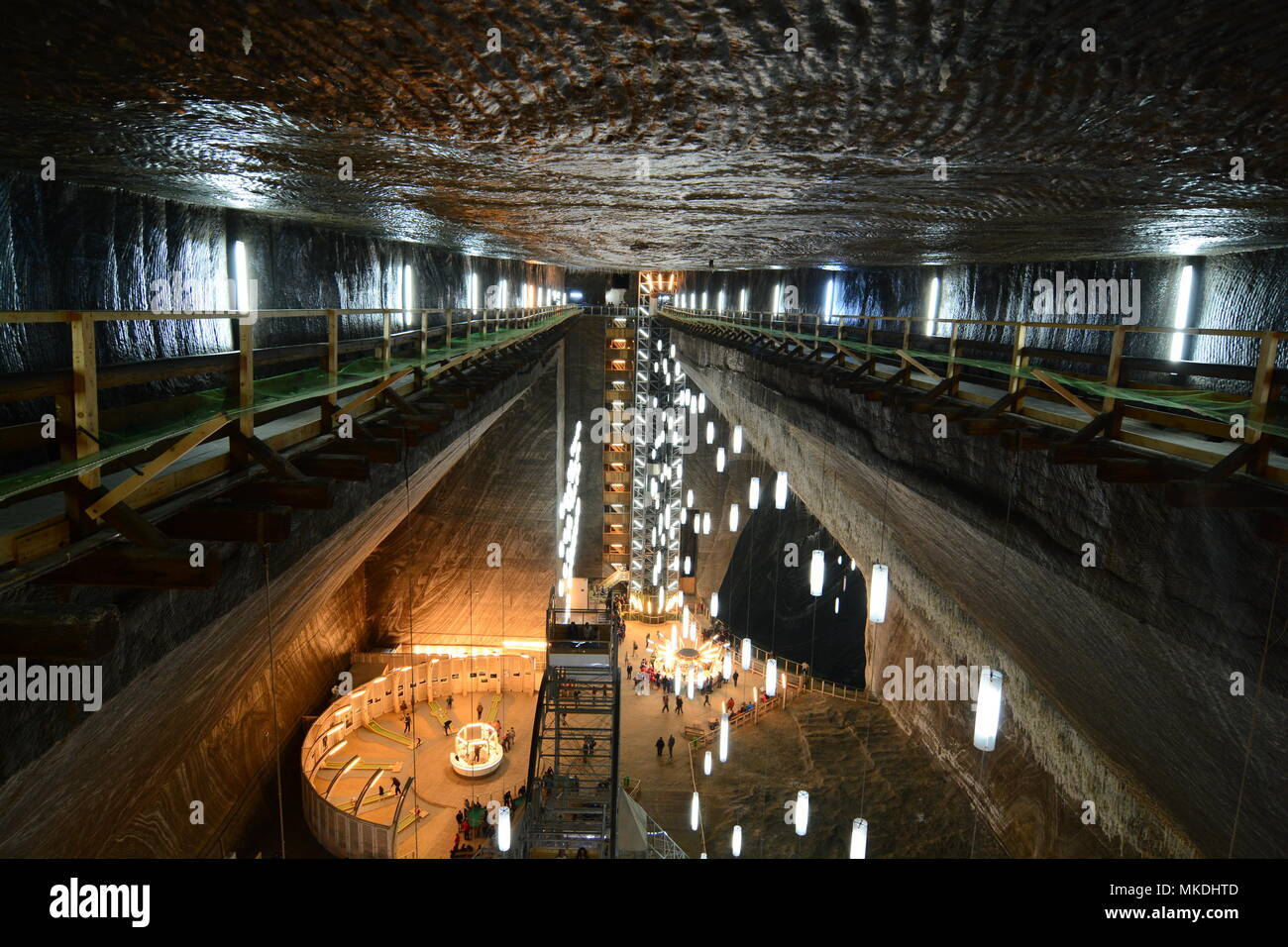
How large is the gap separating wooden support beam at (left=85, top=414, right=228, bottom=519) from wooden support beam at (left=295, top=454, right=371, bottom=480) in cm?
87

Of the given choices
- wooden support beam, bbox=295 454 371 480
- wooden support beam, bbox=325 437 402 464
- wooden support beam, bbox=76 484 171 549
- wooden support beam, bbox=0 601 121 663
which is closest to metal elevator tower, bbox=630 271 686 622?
wooden support beam, bbox=325 437 402 464

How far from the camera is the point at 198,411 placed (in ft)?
9.17

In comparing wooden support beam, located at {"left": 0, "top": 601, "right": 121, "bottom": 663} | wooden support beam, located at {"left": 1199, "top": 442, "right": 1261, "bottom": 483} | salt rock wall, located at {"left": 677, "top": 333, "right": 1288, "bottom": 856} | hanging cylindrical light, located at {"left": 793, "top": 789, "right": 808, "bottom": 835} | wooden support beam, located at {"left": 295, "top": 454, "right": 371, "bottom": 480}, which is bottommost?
hanging cylindrical light, located at {"left": 793, "top": 789, "right": 808, "bottom": 835}

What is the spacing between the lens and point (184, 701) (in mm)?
3496

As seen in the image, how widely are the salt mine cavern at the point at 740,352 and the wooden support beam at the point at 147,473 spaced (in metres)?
0.01

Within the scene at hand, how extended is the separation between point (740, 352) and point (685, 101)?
9315 mm

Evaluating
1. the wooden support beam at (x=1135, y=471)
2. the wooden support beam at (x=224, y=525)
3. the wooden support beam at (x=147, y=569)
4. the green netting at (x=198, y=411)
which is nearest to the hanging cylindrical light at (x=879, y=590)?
the wooden support beam at (x=1135, y=471)

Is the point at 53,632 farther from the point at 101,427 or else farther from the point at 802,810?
the point at 802,810

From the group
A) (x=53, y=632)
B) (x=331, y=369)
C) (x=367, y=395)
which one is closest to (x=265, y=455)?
(x=331, y=369)

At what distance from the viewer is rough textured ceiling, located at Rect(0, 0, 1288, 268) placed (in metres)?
1.78

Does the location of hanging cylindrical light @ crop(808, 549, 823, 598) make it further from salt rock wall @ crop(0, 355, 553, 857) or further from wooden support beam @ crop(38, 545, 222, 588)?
wooden support beam @ crop(38, 545, 222, 588)

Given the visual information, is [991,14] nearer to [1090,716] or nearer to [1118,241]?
[1090,716]
